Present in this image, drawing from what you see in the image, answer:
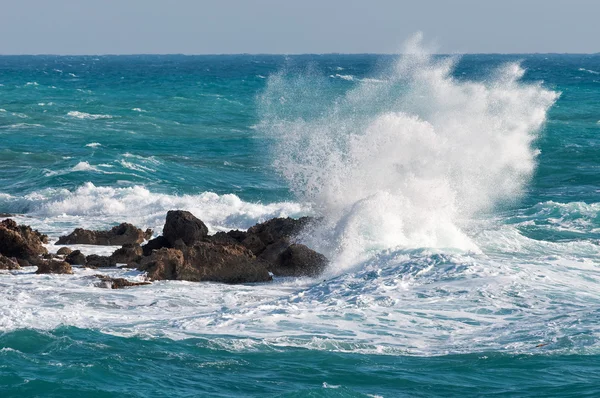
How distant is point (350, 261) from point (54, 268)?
5.91 meters

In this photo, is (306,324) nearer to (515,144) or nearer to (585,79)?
(515,144)

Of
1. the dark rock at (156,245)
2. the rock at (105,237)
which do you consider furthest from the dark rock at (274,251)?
the rock at (105,237)

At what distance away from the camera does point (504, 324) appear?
15062mm

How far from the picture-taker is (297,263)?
19062mm

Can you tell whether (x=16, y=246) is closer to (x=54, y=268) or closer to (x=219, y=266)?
(x=54, y=268)

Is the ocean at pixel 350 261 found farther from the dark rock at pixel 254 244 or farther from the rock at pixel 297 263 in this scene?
the dark rock at pixel 254 244

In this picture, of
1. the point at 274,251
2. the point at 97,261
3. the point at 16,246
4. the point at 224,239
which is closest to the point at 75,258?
the point at 97,261

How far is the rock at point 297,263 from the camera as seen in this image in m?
19.0

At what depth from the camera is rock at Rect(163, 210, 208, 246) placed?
66.4 ft

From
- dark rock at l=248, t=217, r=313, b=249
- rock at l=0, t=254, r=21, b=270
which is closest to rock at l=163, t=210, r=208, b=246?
dark rock at l=248, t=217, r=313, b=249

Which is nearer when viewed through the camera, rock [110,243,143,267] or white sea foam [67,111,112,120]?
rock [110,243,143,267]

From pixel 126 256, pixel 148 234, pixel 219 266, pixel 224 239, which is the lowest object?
pixel 126 256

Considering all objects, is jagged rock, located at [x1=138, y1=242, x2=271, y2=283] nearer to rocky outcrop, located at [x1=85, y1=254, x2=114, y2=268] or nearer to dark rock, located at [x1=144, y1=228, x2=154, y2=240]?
rocky outcrop, located at [x1=85, y1=254, x2=114, y2=268]

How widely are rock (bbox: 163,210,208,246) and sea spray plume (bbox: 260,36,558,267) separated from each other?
8.36ft
